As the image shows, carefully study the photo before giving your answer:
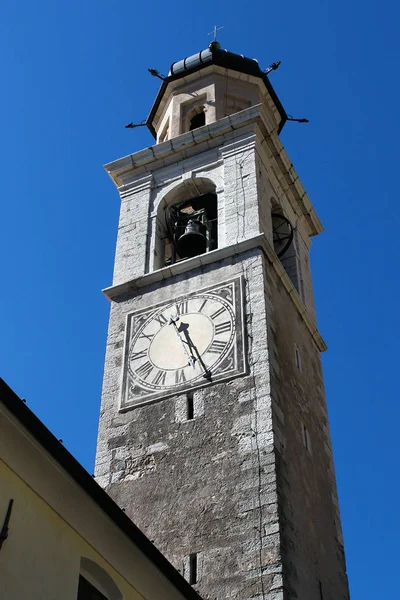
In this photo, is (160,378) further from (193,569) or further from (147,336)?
(193,569)

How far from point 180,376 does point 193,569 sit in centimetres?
300

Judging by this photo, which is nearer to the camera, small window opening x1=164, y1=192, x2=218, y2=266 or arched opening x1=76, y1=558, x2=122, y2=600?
arched opening x1=76, y1=558, x2=122, y2=600

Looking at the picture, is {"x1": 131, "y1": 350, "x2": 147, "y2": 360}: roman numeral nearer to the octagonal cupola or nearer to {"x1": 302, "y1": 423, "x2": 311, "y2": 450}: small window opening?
{"x1": 302, "y1": 423, "x2": 311, "y2": 450}: small window opening

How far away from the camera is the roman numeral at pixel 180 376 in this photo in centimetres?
1332

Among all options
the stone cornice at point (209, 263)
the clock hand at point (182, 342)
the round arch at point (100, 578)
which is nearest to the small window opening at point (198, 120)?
the stone cornice at point (209, 263)

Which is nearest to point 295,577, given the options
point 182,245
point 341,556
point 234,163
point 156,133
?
point 341,556

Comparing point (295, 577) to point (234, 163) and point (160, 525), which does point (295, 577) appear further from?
point (234, 163)

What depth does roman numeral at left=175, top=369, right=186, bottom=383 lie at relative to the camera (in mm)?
13323

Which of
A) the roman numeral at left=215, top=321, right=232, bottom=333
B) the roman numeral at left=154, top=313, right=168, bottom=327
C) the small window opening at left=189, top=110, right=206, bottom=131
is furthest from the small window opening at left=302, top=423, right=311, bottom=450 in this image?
the small window opening at left=189, top=110, right=206, bottom=131

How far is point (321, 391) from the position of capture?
15305mm

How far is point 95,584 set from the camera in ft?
26.1

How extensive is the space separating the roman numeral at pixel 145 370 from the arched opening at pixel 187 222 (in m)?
2.31

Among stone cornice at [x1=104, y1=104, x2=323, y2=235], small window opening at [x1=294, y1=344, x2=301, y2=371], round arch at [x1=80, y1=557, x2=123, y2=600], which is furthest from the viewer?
stone cornice at [x1=104, y1=104, x2=323, y2=235]

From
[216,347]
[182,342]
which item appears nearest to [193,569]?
[216,347]
